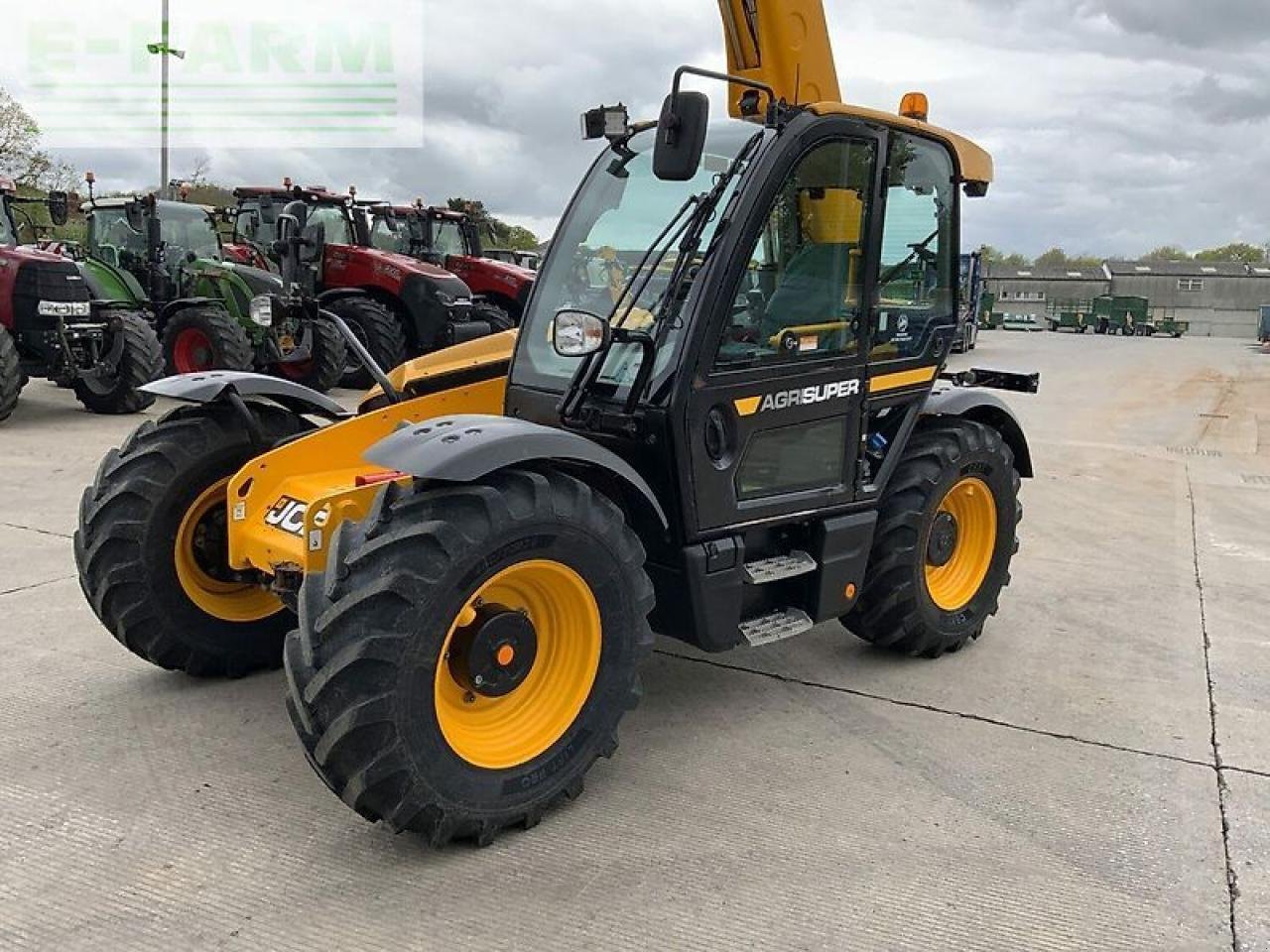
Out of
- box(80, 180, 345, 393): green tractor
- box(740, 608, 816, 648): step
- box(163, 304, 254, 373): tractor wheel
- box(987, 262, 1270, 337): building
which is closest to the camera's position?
box(740, 608, 816, 648): step

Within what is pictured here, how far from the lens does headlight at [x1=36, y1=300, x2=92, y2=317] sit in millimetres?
10352

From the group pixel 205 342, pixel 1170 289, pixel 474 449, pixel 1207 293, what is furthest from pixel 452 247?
pixel 1170 289

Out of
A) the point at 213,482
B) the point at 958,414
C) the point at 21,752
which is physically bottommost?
the point at 21,752

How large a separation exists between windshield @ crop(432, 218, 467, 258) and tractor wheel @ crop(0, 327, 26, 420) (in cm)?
646

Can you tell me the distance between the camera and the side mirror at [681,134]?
122 inches

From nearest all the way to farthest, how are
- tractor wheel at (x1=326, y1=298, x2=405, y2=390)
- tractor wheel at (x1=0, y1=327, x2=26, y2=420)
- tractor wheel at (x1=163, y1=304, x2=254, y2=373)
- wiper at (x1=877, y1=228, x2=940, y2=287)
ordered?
1. wiper at (x1=877, y1=228, x2=940, y2=287)
2. tractor wheel at (x1=0, y1=327, x2=26, y2=420)
3. tractor wheel at (x1=163, y1=304, x2=254, y2=373)
4. tractor wheel at (x1=326, y1=298, x2=405, y2=390)

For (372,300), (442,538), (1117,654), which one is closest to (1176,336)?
(372,300)

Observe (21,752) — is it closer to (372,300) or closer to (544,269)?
(544,269)

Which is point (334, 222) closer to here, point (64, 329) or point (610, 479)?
point (64, 329)

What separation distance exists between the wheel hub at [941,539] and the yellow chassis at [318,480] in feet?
6.39

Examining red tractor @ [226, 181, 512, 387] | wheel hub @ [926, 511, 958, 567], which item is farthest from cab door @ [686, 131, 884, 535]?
red tractor @ [226, 181, 512, 387]

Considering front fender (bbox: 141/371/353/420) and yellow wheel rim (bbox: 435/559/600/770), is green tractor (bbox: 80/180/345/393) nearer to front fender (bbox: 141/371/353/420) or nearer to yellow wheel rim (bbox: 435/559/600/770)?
front fender (bbox: 141/371/353/420)

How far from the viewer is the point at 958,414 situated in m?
4.72

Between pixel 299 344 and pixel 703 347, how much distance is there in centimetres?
984
